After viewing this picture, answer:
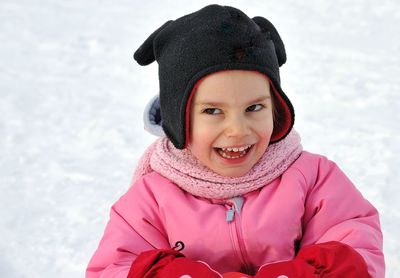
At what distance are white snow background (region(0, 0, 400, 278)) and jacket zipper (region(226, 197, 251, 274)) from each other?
871 mm

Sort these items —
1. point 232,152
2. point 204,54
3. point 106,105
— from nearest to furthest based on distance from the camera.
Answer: point 204,54, point 232,152, point 106,105

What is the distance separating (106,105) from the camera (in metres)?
3.68

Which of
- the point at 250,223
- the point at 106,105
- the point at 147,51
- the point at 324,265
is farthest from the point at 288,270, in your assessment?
the point at 106,105

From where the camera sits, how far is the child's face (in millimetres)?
1729

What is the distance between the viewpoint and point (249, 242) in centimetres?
184

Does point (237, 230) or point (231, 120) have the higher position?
point (231, 120)

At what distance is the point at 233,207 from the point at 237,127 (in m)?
0.26

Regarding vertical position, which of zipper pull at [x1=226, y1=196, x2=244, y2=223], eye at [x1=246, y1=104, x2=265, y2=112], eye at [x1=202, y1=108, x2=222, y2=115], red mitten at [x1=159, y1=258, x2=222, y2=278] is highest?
eye at [x1=246, y1=104, x2=265, y2=112]

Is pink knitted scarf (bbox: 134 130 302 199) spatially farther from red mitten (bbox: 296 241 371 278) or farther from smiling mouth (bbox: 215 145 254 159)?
red mitten (bbox: 296 241 371 278)

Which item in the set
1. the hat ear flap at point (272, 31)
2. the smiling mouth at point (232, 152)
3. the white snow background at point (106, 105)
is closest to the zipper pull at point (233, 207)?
the smiling mouth at point (232, 152)

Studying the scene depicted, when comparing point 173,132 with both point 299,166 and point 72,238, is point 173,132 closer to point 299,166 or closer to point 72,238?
point 299,166

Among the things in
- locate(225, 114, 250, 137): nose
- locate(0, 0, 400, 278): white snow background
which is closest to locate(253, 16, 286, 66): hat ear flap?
locate(225, 114, 250, 137): nose

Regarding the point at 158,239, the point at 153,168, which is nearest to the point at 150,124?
the point at 153,168

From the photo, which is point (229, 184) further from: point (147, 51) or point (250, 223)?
point (147, 51)
